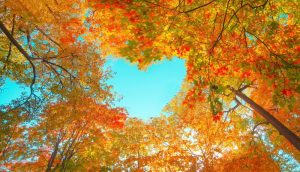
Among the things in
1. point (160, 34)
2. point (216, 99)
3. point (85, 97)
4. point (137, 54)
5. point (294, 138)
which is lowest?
point (216, 99)

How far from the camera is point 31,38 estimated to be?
35.9ft

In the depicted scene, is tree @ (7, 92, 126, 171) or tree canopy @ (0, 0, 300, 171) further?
tree @ (7, 92, 126, 171)

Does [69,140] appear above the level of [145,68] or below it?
above

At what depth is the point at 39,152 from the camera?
47.8ft

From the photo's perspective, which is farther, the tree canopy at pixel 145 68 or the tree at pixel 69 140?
the tree at pixel 69 140

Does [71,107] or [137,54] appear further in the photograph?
[71,107]

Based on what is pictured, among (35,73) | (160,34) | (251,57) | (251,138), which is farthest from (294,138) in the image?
(35,73)

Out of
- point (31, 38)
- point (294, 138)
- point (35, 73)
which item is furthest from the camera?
point (31, 38)

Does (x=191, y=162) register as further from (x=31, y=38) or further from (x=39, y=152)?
(x=31, y=38)

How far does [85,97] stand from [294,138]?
26.8ft

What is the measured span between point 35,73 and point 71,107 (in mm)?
2057

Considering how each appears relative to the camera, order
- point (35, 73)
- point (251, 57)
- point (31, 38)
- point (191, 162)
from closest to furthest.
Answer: point (251, 57), point (35, 73), point (31, 38), point (191, 162)

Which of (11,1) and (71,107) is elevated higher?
(11,1)

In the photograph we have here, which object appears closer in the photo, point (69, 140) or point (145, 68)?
point (145, 68)
